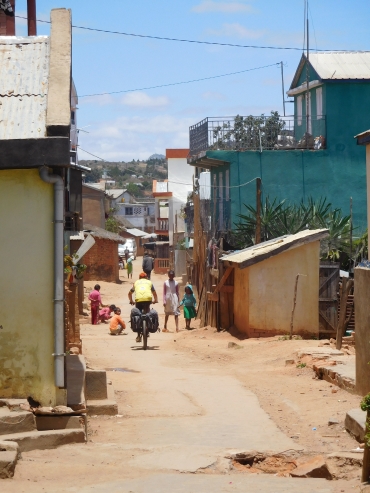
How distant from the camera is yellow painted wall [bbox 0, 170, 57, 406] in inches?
328

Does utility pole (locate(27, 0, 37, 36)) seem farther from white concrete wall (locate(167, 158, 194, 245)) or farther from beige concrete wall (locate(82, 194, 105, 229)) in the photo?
white concrete wall (locate(167, 158, 194, 245))

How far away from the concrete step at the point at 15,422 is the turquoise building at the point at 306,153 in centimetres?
1978

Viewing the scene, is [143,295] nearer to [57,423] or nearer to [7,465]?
[57,423]

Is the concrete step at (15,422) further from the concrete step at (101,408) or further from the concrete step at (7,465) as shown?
the concrete step at (101,408)

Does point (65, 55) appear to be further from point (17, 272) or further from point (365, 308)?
point (365, 308)

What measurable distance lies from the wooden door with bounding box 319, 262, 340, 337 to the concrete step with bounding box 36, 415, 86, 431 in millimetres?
12207

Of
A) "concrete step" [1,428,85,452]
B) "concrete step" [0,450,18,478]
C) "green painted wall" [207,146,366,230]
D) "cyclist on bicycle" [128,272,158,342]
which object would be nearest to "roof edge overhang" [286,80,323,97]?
"green painted wall" [207,146,366,230]

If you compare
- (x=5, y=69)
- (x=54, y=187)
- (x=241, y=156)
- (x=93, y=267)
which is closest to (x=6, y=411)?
(x=54, y=187)

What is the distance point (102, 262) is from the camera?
47719 mm

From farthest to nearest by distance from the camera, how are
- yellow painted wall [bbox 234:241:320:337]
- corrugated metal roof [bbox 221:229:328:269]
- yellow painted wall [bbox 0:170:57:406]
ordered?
1. yellow painted wall [bbox 234:241:320:337]
2. corrugated metal roof [bbox 221:229:328:269]
3. yellow painted wall [bbox 0:170:57:406]

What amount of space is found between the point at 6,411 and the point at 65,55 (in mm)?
4374

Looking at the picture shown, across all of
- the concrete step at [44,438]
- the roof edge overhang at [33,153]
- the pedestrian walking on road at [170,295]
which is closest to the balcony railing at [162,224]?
the pedestrian walking on road at [170,295]

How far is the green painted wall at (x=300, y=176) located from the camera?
2741cm

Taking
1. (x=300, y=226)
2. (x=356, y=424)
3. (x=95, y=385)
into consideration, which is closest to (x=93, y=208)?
(x=300, y=226)
